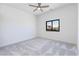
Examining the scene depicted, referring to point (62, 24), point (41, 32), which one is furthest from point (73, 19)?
point (41, 32)

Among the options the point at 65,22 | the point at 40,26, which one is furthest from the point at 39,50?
the point at 40,26

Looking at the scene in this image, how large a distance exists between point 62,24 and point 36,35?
9.12ft

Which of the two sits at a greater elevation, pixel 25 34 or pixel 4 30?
pixel 4 30

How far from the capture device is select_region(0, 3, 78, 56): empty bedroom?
3.76 metres

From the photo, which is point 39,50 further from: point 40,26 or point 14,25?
point 40,26

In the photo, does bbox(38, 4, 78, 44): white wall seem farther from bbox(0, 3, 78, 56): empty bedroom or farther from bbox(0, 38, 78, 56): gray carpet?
bbox(0, 38, 78, 56): gray carpet

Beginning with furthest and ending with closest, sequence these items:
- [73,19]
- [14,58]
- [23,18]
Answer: [23,18], [73,19], [14,58]

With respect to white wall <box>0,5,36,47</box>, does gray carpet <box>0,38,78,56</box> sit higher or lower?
lower

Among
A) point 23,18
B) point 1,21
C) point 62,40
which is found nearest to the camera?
point 1,21

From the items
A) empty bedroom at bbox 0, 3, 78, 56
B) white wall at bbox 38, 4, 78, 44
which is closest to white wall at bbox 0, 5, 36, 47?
empty bedroom at bbox 0, 3, 78, 56

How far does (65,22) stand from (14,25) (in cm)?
332

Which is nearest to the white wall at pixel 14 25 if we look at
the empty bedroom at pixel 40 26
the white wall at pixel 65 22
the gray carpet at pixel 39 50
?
the empty bedroom at pixel 40 26

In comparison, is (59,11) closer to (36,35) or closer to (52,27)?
(52,27)

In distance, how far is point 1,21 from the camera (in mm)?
3912
